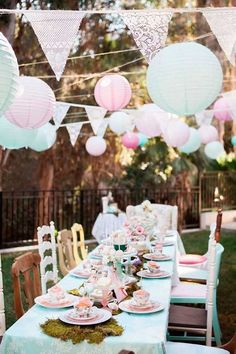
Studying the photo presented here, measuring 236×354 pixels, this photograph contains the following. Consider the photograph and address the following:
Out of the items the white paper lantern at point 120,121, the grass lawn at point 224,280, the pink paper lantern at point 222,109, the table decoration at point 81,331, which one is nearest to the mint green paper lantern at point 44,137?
the white paper lantern at point 120,121

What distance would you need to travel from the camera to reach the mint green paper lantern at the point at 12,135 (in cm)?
482

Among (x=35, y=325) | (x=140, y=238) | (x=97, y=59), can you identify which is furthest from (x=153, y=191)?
(x=35, y=325)

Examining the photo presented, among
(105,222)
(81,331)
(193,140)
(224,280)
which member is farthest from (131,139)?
(81,331)

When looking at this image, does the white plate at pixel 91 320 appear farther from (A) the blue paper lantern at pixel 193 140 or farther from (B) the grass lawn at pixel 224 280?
(A) the blue paper lantern at pixel 193 140

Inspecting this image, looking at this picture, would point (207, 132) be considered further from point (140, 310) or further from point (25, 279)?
point (140, 310)

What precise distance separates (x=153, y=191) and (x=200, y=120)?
4.84m

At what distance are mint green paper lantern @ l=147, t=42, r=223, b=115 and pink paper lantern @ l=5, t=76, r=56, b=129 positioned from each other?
3.13 feet

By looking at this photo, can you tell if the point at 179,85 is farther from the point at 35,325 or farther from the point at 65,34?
the point at 35,325

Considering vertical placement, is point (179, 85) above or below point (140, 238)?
above

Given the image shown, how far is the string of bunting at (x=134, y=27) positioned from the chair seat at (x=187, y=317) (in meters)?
1.94

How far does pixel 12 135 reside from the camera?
4.96 metres

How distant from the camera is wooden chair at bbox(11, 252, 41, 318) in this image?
131 inches

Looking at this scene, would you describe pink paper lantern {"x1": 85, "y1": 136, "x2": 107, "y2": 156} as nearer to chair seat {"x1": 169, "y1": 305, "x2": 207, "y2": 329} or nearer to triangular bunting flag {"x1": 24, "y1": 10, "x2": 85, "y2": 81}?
chair seat {"x1": 169, "y1": 305, "x2": 207, "y2": 329}

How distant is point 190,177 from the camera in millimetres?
13797
